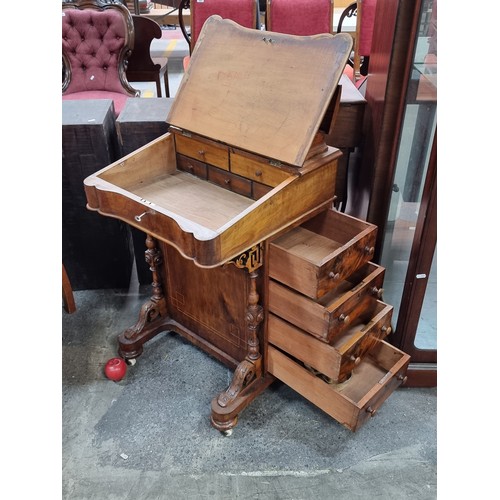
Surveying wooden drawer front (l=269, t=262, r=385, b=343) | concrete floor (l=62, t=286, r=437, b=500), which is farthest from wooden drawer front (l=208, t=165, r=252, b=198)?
concrete floor (l=62, t=286, r=437, b=500)

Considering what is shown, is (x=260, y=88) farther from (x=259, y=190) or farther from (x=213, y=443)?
(x=213, y=443)

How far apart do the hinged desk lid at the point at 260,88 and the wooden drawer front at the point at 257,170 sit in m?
0.05

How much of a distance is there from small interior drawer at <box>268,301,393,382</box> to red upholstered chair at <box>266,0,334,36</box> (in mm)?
2834

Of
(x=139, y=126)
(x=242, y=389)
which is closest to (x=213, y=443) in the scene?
(x=242, y=389)

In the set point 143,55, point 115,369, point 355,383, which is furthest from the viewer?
point 143,55

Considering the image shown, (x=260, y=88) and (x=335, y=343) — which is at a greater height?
(x=260, y=88)

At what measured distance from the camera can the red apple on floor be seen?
6.81 feet

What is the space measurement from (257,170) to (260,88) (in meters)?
0.26

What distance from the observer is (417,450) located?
1795mm

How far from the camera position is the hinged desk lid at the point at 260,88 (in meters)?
1.47

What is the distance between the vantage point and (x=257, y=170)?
163 centimetres

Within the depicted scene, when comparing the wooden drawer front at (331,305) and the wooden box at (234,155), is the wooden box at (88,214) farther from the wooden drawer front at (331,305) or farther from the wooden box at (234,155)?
the wooden drawer front at (331,305)

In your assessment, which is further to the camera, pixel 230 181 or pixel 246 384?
pixel 246 384

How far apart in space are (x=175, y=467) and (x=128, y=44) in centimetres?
303
